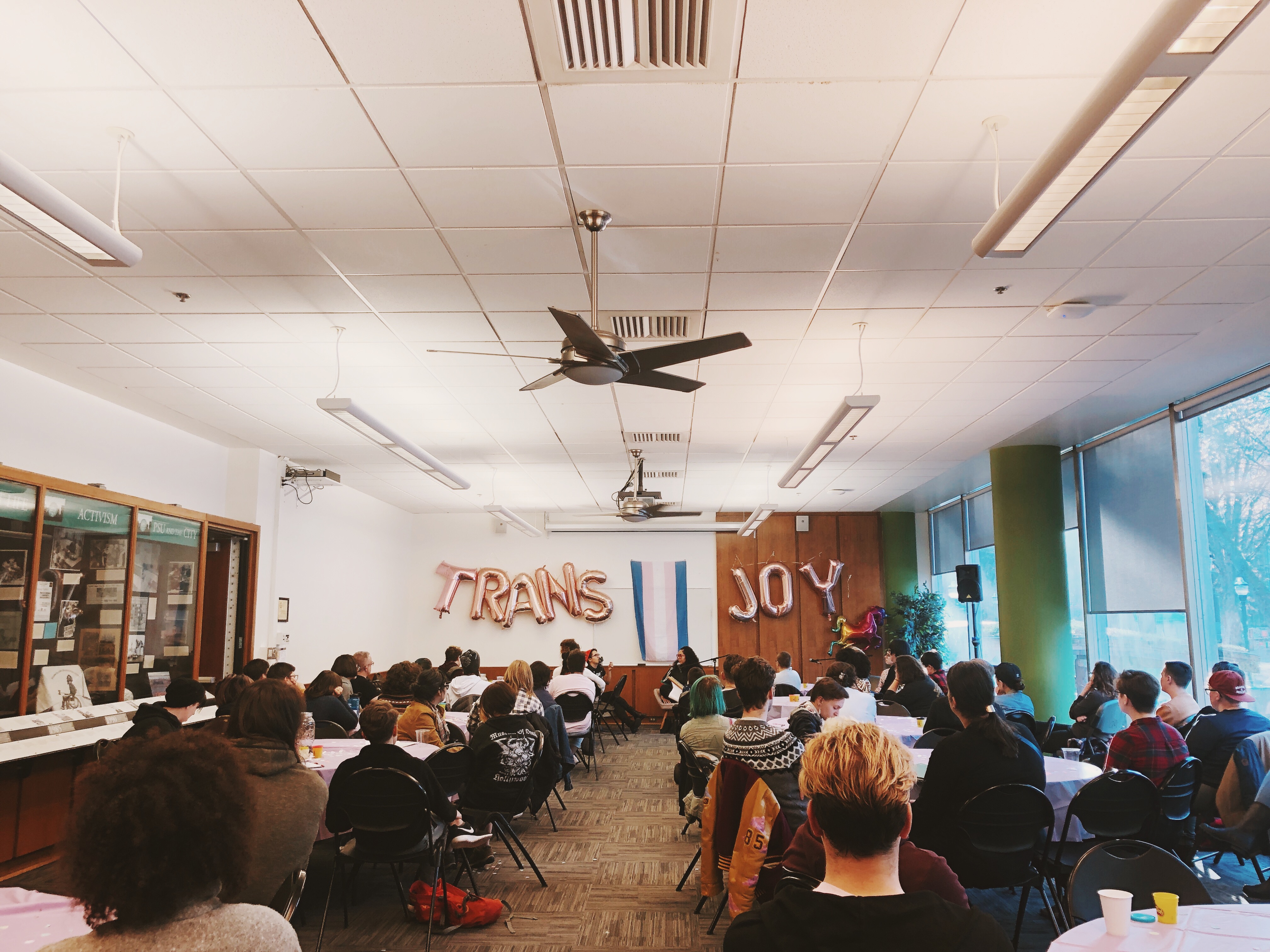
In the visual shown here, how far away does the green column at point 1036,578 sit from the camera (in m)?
8.18

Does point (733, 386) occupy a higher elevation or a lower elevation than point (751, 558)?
higher

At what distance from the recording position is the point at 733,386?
6.53 m

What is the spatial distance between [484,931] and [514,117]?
3840 mm

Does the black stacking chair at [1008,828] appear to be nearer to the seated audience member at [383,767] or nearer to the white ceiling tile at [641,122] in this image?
the seated audience member at [383,767]

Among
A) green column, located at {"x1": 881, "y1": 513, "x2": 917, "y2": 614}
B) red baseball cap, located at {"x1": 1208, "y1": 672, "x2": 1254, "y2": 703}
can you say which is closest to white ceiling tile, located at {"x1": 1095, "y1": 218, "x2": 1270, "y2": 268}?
red baseball cap, located at {"x1": 1208, "y1": 672, "x2": 1254, "y2": 703}

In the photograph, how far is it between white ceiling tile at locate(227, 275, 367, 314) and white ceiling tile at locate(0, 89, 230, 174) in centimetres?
113

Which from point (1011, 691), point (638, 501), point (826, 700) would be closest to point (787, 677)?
point (638, 501)

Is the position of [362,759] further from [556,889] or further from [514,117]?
[514,117]

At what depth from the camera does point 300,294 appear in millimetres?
4766

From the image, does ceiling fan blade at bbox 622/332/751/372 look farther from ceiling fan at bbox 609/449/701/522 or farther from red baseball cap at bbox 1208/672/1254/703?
ceiling fan at bbox 609/449/701/522

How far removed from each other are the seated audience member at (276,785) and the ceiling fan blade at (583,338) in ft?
5.90

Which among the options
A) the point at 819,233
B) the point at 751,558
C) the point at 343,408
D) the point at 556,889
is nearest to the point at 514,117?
the point at 819,233

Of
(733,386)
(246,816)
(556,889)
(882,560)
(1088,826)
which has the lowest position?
(556,889)

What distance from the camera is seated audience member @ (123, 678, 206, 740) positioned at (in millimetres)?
4426
